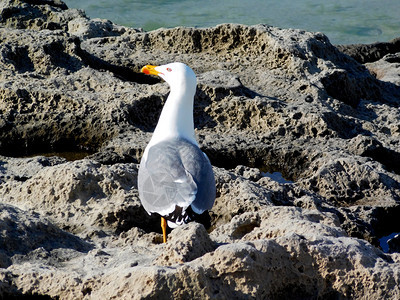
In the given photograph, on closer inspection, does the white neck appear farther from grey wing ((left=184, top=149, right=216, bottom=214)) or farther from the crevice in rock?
the crevice in rock

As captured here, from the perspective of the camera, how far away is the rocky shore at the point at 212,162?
2.85 meters

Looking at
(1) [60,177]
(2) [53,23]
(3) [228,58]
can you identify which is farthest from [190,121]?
(2) [53,23]

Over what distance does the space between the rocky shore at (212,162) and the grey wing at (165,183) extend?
0.19 meters

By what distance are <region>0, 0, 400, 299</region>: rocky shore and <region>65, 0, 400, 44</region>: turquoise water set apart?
4.67 m

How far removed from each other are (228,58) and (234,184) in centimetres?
283

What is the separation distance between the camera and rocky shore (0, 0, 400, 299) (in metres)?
2.85

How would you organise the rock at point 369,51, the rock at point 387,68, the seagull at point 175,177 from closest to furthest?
the seagull at point 175,177 < the rock at point 387,68 < the rock at point 369,51

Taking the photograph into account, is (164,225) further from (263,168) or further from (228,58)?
(228,58)

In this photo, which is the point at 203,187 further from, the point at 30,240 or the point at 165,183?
the point at 30,240

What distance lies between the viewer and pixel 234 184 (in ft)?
14.9

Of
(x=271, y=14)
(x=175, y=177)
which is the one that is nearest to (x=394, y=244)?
(x=175, y=177)

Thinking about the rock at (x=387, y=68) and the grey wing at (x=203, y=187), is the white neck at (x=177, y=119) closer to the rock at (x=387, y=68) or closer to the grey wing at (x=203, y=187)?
the grey wing at (x=203, y=187)

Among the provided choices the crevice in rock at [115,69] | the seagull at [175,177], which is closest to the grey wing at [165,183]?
the seagull at [175,177]

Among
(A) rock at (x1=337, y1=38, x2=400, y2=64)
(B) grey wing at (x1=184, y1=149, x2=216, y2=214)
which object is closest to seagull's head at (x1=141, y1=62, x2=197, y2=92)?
(B) grey wing at (x1=184, y1=149, x2=216, y2=214)
